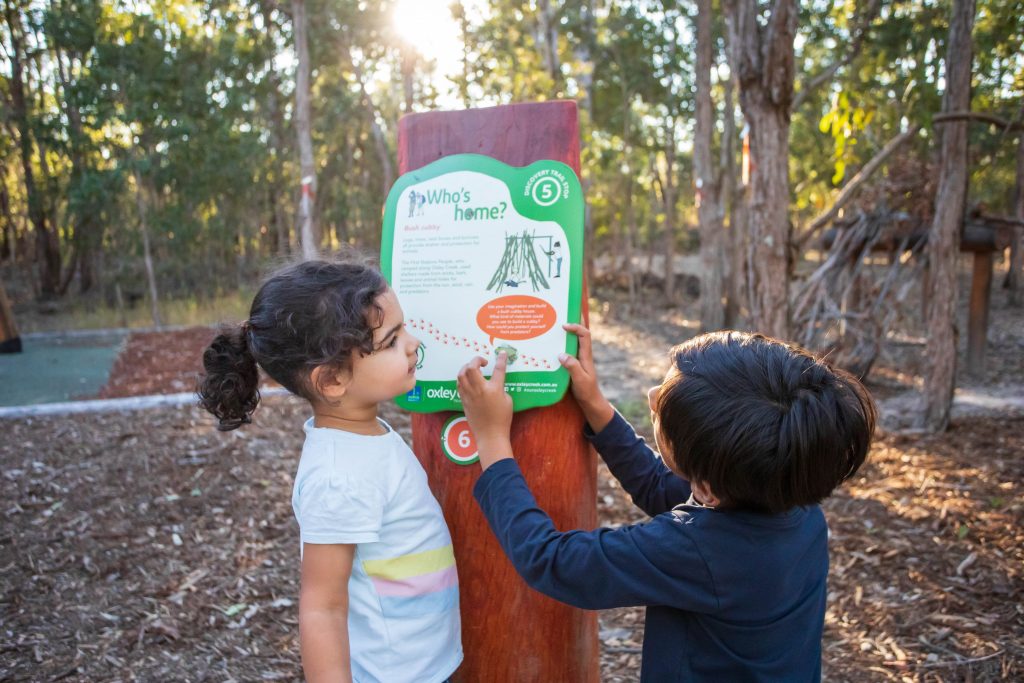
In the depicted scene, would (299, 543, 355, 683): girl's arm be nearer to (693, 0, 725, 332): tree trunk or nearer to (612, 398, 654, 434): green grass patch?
(612, 398, 654, 434): green grass patch

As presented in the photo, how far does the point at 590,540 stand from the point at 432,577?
404mm

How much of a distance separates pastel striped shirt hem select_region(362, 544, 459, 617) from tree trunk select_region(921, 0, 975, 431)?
4752mm

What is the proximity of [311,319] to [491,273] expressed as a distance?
0.43 meters

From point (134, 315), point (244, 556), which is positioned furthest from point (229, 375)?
point (134, 315)

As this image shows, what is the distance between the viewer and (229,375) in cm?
150

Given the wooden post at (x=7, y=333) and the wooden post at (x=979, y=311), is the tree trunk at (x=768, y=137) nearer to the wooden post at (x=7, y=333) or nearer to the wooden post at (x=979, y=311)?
the wooden post at (x=979, y=311)

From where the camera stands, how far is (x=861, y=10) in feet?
22.1

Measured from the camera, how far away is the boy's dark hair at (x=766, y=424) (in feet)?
3.75

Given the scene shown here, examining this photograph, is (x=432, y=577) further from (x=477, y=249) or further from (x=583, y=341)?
(x=477, y=249)

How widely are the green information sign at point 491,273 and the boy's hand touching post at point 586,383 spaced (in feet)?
0.08

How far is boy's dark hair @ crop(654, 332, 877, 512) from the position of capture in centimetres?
114

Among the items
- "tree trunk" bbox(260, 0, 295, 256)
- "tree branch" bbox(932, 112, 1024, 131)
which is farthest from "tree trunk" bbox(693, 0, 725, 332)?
"tree trunk" bbox(260, 0, 295, 256)

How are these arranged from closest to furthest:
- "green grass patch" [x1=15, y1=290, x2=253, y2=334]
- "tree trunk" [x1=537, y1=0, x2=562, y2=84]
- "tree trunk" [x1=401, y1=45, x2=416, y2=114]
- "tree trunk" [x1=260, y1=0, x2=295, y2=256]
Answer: "tree trunk" [x1=537, y1=0, x2=562, y2=84] < "tree trunk" [x1=401, y1=45, x2=416, y2=114] < "green grass patch" [x1=15, y1=290, x2=253, y2=334] < "tree trunk" [x1=260, y1=0, x2=295, y2=256]

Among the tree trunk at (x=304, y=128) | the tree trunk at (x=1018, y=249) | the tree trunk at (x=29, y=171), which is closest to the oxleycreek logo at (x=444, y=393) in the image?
the tree trunk at (x=304, y=128)
